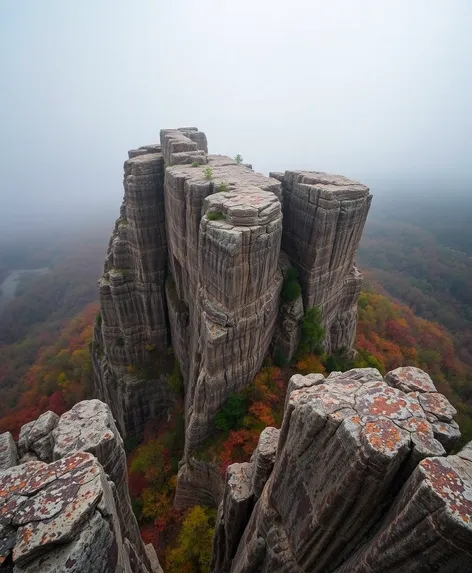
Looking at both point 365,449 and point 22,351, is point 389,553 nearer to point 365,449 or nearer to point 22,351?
point 365,449

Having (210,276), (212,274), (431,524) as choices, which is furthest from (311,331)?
(431,524)

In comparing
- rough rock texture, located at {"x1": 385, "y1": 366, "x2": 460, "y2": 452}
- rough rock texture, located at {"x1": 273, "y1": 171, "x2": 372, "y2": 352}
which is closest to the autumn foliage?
rough rock texture, located at {"x1": 273, "y1": 171, "x2": 372, "y2": 352}

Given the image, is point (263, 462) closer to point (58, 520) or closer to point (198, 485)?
point (58, 520)

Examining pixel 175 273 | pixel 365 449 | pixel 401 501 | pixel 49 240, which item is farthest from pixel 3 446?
pixel 49 240

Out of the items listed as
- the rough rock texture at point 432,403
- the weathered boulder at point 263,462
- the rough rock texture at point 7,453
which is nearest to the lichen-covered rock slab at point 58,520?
the rough rock texture at point 7,453

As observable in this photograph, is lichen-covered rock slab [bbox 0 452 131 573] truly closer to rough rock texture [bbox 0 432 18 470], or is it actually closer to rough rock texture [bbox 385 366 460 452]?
rough rock texture [bbox 0 432 18 470]
